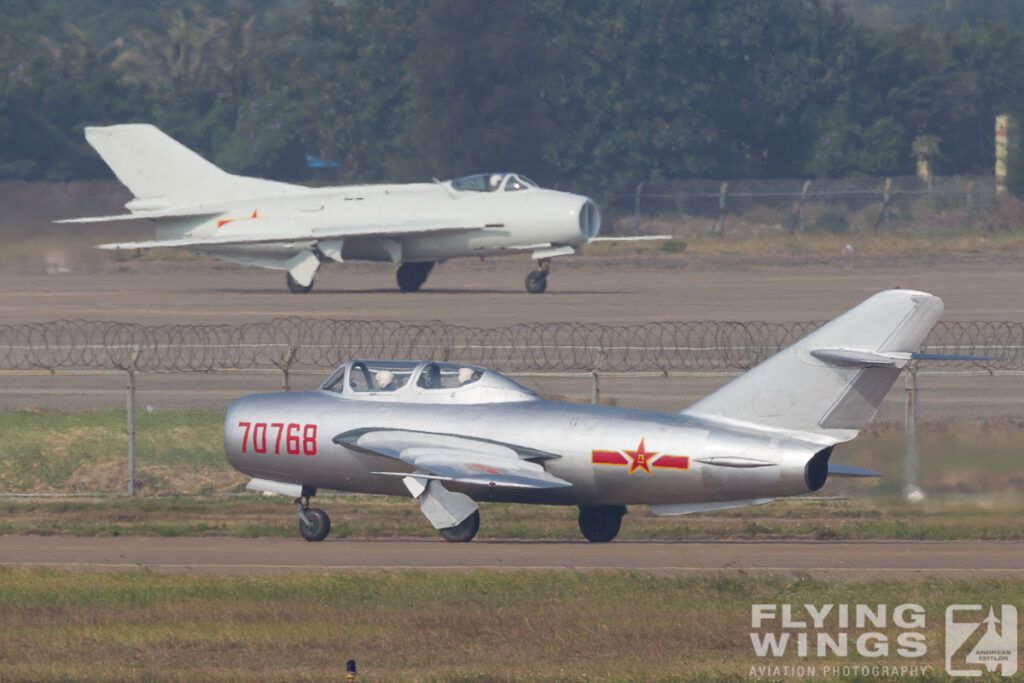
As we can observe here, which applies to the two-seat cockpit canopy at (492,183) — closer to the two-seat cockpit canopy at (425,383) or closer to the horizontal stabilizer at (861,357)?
the two-seat cockpit canopy at (425,383)

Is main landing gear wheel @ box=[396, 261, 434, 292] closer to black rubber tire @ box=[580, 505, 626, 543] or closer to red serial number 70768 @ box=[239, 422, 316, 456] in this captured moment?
red serial number 70768 @ box=[239, 422, 316, 456]

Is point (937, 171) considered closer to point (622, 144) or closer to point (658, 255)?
point (622, 144)

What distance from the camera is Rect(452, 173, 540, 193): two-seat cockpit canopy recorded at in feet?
153

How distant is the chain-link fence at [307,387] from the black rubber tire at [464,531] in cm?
413

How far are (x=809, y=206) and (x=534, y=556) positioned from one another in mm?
64120

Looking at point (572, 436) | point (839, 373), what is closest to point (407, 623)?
point (572, 436)

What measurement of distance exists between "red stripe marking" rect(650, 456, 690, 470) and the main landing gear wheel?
33.3 metres

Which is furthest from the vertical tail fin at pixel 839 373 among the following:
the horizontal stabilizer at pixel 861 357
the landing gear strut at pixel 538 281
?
the landing gear strut at pixel 538 281

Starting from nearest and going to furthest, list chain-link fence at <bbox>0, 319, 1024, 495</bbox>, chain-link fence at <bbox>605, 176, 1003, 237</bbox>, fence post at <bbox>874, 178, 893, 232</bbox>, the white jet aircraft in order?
1. chain-link fence at <bbox>0, 319, 1024, 495</bbox>
2. the white jet aircraft
3. chain-link fence at <bbox>605, 176, 1003, 237</bbox>
4. fence post at <bbox>874, 178, 893, 232</bbox>

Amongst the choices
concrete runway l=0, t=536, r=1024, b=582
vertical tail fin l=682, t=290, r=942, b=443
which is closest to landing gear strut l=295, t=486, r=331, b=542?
concrete runway l=0, t=536, r=1024, b=582

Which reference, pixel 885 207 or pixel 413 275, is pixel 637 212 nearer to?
pixel 885 207

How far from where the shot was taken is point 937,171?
8881cm

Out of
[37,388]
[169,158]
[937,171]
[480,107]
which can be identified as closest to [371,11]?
[480,107]

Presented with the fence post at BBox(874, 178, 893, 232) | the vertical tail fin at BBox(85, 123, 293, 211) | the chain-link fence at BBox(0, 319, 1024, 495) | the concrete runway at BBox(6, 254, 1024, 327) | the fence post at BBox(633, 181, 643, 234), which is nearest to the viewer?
the chain-link fence at BBox(0, 319, 1024, 495)
